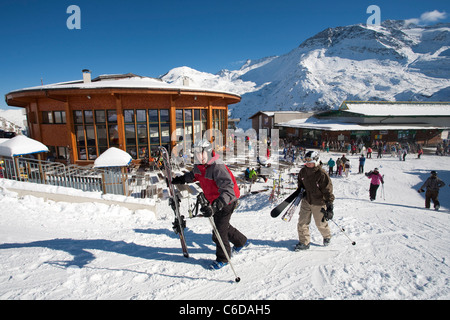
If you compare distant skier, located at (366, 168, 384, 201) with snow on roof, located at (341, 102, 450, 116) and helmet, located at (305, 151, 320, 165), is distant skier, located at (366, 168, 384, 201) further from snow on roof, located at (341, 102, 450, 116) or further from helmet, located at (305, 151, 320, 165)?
snow on roof, located at (341, 102, 450, 116)

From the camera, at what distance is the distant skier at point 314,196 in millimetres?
3572

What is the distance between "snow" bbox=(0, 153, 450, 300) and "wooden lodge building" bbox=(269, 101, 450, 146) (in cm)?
2350

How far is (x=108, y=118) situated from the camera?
13.7 metres

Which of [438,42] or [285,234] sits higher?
[438,42]

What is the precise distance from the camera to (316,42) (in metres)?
165

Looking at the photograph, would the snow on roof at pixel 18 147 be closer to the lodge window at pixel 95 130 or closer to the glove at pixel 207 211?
the lodge window at pixel 95 130

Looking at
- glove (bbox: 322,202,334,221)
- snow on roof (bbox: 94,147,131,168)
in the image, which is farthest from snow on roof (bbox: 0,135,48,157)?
glove (bbox: 322,202,334,221)

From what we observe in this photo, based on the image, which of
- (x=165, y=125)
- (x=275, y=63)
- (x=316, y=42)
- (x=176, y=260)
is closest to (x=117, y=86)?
(x=165, y=125)

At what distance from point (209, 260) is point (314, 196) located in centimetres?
201

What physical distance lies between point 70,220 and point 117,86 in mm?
8931

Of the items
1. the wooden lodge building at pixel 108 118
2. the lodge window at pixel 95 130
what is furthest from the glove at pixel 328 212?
the lodge window at pixel 95 130

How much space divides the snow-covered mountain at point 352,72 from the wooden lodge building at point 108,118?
49.8m

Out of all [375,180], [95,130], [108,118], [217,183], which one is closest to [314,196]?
[217,183]

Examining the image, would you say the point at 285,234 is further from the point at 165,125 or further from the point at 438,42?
the point at 438,42
